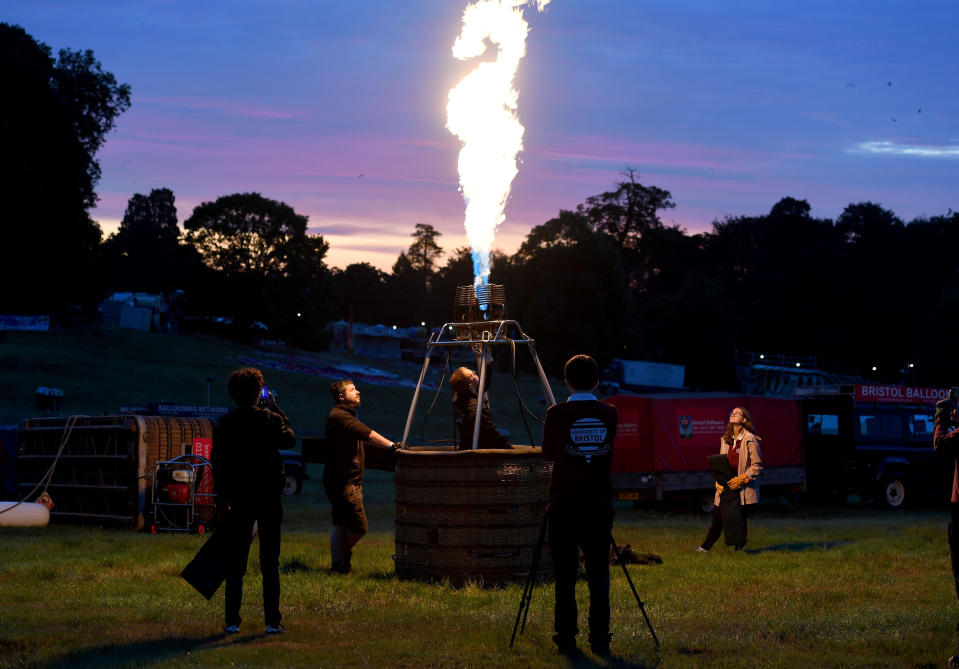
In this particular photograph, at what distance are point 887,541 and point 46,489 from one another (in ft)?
47.4

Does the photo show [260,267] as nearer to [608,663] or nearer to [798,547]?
[798,547]

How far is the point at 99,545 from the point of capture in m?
15.2

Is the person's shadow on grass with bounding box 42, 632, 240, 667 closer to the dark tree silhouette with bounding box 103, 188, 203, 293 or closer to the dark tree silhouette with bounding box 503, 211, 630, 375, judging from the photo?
the dark tree silhouette with bounding box 503, 211, 630, 375

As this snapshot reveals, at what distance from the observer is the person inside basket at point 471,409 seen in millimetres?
11656

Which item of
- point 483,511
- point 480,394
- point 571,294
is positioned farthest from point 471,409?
point 571,294

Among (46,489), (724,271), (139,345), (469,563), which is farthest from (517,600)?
(724,271)

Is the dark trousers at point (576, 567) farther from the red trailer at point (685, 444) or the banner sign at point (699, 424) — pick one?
the banner sign at point (699, 424)

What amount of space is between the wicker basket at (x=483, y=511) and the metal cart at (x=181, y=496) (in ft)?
26.6

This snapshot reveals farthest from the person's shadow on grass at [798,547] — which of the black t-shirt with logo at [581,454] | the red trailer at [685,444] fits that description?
the black t-shirt with logo at [581,454]

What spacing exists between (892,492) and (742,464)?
1259 cm

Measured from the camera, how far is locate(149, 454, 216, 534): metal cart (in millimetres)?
18297

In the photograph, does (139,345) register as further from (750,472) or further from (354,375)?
(750,472)

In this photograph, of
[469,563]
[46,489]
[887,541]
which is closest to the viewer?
[469,563]

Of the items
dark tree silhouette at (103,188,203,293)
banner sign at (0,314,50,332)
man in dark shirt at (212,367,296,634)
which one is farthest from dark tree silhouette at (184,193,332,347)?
man in dark shirt at (212,367,296,634)
